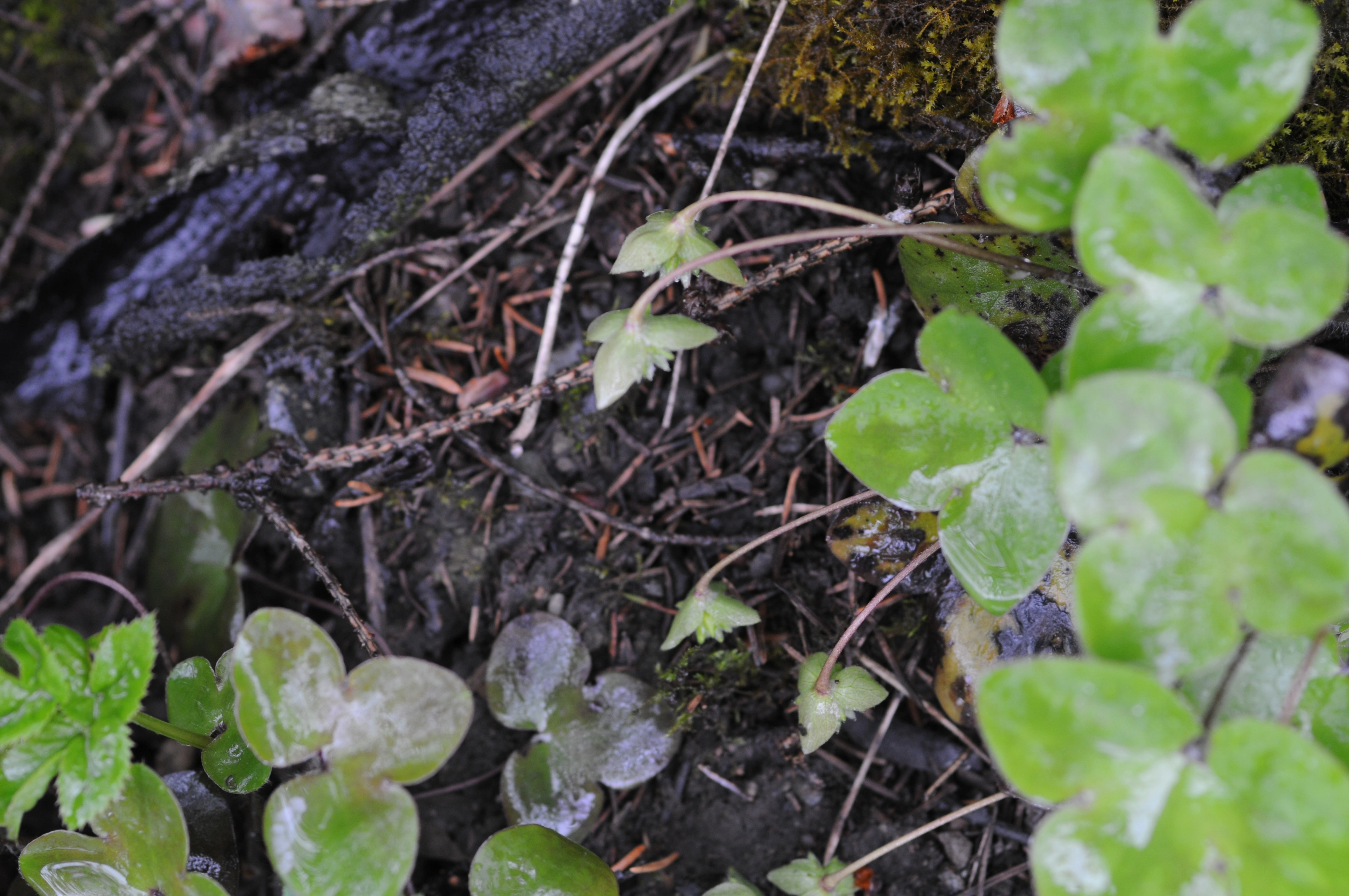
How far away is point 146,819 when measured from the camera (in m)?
1.80

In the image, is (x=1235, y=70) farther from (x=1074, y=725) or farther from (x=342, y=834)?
(x=342, y=834)

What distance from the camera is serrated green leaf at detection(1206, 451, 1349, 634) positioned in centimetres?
117

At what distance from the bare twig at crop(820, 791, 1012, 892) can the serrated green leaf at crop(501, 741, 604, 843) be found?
662mm

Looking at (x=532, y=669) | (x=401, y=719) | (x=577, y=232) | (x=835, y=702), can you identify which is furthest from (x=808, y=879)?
(x=577, y=232)

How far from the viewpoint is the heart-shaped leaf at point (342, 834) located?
1577 mm

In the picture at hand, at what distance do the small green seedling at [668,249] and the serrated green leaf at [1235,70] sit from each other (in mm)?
878

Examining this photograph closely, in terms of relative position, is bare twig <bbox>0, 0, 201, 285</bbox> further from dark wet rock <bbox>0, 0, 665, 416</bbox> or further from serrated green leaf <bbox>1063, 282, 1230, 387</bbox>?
serrated green leaf <bbox>1063, 282, 1230, 387</bbox>

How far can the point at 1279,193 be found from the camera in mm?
1425

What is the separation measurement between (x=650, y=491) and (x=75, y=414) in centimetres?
224

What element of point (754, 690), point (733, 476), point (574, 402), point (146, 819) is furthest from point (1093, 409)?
point (146, 819)

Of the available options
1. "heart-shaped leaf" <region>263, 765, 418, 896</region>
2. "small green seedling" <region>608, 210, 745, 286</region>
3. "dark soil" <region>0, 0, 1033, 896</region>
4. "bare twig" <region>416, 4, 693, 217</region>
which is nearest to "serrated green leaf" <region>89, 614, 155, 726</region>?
"heart-shaped leaf" <region>263, 765, 418, 896</region>

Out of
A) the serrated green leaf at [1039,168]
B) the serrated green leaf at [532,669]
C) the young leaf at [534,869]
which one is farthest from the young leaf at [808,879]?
the serrated green leaf at [1039,168]

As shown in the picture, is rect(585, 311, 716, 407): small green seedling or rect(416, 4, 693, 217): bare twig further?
rect(416, 4, 693, 217): bare twig

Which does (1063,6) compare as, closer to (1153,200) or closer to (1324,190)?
(1153,200)
